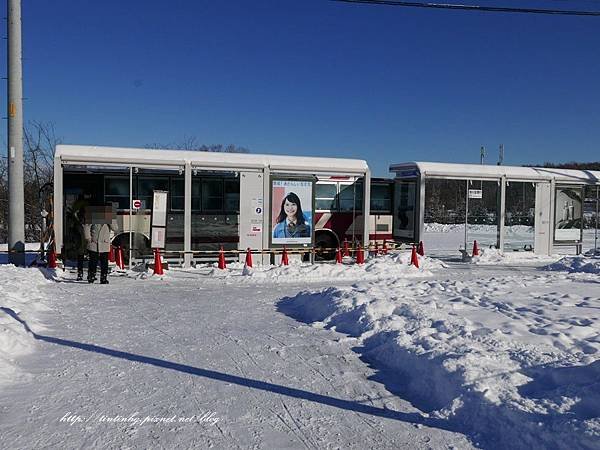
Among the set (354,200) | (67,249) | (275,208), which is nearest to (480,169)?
(354,200)

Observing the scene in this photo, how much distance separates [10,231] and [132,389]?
10503mm

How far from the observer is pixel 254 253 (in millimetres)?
15523

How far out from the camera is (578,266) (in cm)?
1577

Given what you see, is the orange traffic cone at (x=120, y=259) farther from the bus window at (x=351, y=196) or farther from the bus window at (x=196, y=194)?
the bus window at (x=351, y=196)

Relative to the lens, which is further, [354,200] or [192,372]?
[354,200]

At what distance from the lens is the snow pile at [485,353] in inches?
174

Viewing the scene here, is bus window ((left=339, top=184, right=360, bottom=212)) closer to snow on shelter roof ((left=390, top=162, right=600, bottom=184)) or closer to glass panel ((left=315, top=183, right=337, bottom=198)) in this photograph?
glass panel ((left=315, top=183, right=337, bottom=198))

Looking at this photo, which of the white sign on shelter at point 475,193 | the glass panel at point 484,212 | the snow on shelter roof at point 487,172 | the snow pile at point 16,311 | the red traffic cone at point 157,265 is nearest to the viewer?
the snow pile at point 16,311

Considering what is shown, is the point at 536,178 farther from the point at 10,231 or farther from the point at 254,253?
the point at 10,231

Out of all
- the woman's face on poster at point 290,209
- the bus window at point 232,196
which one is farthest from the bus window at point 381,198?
the bus window at point 232,196

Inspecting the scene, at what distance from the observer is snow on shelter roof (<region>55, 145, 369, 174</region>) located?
1381 cm

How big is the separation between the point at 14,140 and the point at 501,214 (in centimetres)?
1529

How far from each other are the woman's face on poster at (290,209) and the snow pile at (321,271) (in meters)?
1.71

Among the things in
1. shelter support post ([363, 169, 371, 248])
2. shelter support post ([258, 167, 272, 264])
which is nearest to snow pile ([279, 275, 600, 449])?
shelter support post ([258, 167, 272, 264])
